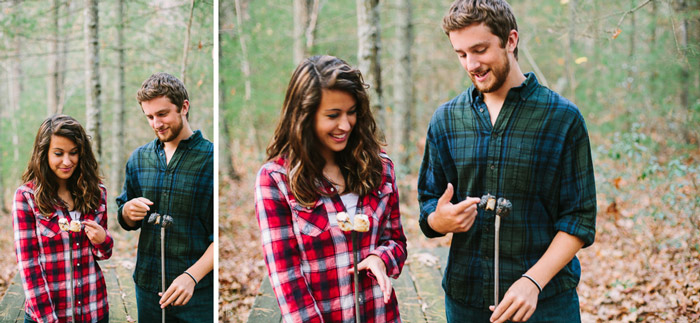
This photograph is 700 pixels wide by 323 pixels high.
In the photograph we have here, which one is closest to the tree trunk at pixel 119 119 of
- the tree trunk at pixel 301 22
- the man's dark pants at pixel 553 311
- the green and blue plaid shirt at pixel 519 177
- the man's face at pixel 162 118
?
the man's face at pixel 162 118

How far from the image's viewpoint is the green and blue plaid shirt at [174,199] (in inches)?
94.6

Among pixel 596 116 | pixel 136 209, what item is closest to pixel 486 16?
pixel 136 209

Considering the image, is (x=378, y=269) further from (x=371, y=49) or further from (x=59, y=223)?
(x=371, y=49)

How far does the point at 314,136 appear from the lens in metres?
2.03

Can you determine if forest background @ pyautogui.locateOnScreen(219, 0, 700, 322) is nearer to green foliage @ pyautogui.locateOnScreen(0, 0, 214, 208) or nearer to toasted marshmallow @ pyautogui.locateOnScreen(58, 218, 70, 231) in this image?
green foliage @ pyautogui.locateOnScreen(0, 0, 214, 208)

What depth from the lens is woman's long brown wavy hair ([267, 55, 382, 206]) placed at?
1.95 metres

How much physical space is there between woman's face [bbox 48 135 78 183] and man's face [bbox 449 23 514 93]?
170 centimetres

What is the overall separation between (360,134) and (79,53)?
1407 mm

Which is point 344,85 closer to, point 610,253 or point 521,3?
point 610,253

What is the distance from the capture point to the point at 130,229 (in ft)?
7.79

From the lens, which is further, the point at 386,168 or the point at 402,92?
the point at 402,92

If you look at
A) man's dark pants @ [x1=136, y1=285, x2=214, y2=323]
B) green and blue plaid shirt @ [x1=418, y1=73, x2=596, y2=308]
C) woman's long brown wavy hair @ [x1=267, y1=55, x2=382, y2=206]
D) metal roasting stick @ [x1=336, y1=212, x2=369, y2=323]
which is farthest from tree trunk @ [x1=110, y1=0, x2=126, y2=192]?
green and blue plaid shirt @ [x1=418, y1=73, x2=596, y2=308]

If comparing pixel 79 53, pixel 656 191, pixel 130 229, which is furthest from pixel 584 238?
pixel 656 191

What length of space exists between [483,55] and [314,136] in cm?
72
